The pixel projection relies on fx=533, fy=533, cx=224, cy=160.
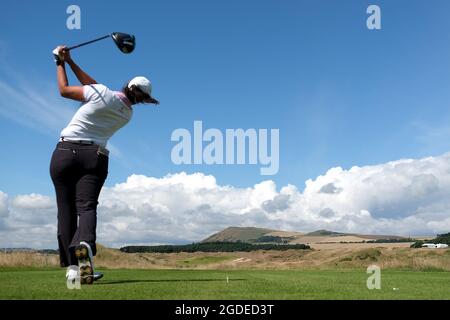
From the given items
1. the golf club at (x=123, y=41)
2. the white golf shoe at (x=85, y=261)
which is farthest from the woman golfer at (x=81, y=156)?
the golf club at (x=123, y=41)

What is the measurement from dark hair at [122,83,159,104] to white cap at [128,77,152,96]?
0.04m

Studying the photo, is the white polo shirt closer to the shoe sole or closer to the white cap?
the white cap

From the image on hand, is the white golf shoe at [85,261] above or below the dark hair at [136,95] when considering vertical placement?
below

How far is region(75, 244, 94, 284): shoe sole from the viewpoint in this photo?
5.89 metres

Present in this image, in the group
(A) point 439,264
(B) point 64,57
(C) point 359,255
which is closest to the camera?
(B) point 64,57

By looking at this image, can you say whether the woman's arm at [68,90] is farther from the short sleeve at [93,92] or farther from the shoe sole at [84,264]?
the shoe sole at [84,264]

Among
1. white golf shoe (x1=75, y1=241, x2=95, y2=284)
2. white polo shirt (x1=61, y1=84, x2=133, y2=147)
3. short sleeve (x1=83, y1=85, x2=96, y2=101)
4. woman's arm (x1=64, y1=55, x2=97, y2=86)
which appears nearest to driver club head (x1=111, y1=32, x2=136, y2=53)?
woman's arm (x1=64, y1=55, x2=97, y2=86)

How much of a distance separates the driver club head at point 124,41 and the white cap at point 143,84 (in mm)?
768

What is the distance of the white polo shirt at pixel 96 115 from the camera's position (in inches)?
251

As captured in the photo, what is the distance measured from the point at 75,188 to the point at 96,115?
92 centimetres
